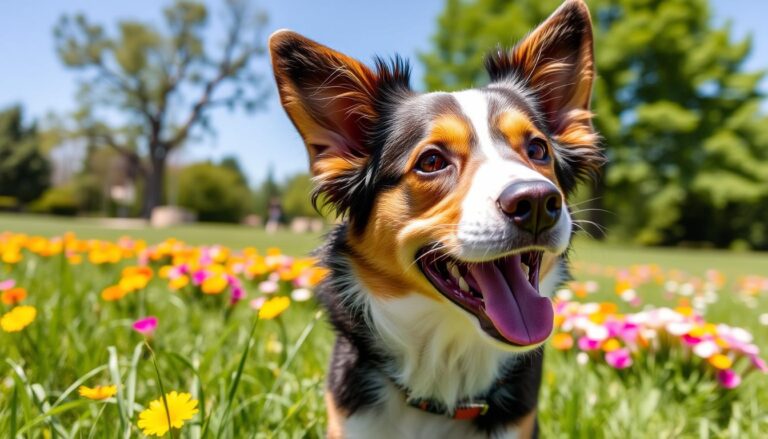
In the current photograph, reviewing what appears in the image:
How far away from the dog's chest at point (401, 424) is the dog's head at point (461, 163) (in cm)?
43

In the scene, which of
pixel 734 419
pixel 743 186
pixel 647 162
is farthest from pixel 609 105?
pixel 734 419

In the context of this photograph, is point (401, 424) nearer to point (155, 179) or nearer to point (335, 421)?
point (335, 421)

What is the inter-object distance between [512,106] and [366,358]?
1.26m

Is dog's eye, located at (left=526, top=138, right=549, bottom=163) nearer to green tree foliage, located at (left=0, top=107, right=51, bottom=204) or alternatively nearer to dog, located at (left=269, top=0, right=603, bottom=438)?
dog, located at (left=269, top=0, right=603, bottom=438)

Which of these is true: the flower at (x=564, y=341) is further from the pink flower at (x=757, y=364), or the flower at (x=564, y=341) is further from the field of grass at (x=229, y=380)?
the pink flower at (x=757, y=364)

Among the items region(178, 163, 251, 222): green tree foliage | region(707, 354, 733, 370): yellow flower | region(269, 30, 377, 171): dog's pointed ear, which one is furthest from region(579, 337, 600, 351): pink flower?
region(178, 163, 251, 222): green tree foliage

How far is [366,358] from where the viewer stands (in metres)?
2.12

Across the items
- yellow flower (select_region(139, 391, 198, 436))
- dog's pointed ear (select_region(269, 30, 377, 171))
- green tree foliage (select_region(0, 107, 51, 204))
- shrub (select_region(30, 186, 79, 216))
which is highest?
dog's pointed ear (select_region(269, 30, 377, 171))

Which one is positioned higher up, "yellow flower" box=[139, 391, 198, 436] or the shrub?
"yellow flower" box=[139, 391, 198, 436]

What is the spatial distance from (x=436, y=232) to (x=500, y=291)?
31 centimetres

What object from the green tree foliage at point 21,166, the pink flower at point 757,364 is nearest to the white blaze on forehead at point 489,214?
the pink flower at point 757,364

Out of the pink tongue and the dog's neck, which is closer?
the pink tongue

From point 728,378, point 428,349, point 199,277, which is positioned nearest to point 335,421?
point 428,349

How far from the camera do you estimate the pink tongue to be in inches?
69.7
